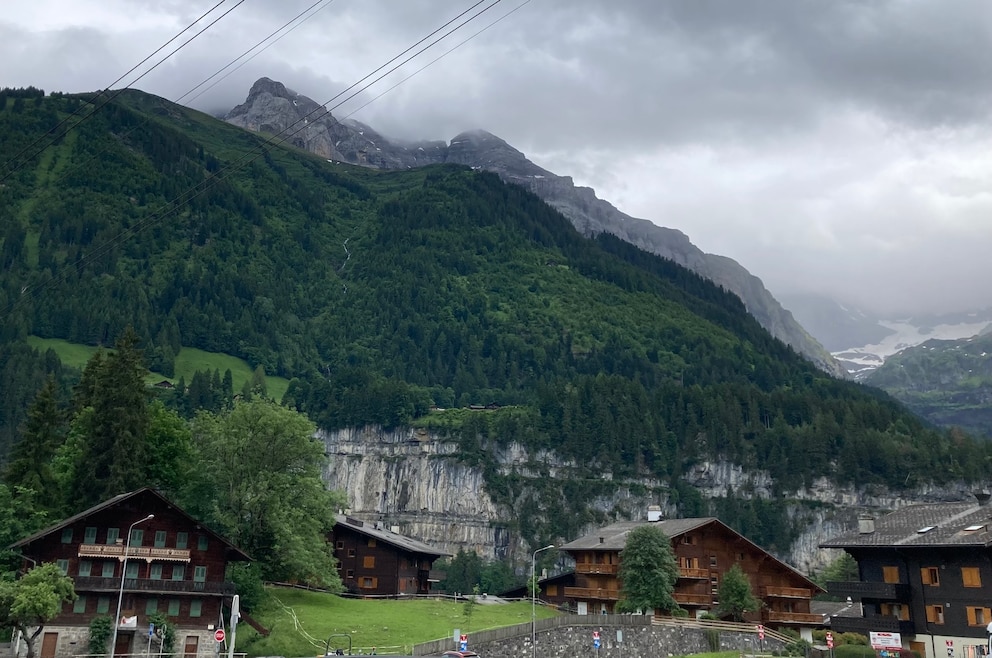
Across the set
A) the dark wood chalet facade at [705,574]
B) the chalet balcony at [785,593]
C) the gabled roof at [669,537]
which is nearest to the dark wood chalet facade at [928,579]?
the dark wood chalet facade at [705,574]

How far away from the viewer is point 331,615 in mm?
77438

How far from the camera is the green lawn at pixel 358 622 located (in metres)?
65.4

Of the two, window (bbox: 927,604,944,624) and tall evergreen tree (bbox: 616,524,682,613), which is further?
tall evergreen tree (bbox: 616,524,682,613)

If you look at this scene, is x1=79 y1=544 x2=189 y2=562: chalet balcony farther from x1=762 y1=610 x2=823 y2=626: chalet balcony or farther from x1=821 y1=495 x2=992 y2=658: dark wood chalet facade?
x1=762 y1=610 x2=823 y2=626: chalet balcony

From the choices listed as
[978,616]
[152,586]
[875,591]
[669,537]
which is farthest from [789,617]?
[152,586]

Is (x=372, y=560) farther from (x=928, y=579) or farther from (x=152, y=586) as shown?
(x=928, y=579)

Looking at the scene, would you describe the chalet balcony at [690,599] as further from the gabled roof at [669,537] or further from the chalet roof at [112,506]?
the chalet roof at [112,506]

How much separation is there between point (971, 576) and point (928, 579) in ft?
11.6

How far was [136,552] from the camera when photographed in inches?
2726

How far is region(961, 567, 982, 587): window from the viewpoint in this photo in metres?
63.6

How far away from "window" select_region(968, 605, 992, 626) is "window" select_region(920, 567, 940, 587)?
10.2 ft

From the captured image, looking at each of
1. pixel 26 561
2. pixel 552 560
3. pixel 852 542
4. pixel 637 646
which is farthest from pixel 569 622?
pixel 552 560

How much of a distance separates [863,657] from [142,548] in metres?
51.6

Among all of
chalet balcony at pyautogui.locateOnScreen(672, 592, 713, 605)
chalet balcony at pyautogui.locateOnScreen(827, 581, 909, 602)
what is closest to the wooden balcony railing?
chalet balcony at pyautogui.locateOnScreen(672, 592, 713, 605)
